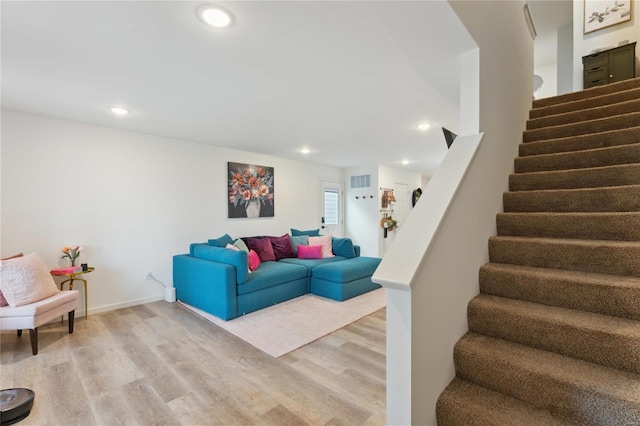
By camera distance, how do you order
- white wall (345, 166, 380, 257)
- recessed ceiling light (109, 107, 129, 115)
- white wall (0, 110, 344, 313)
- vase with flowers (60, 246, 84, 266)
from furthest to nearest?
white wall (345, 166, 380, 257), vase with flowers (60, 246, 84, 266), white wall (0, 110, 344, 313), recessed ceiling light (109, 107, 129, 115)

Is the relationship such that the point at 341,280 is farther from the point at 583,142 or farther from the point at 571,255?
the point at 583,142

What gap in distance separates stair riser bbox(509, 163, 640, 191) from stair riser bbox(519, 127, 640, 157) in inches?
15.5

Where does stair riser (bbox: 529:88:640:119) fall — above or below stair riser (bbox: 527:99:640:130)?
above

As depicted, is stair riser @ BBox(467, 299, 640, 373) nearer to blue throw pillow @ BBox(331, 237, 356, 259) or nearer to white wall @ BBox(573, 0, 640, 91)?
blue throw pillow @ BBox(331, 237, 356, 259)

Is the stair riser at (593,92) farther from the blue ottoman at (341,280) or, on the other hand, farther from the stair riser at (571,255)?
the blue ottoman at (341,280)

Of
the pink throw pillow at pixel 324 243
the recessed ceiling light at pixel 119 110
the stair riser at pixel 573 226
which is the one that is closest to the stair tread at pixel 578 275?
the stair riser at pixel 573 226

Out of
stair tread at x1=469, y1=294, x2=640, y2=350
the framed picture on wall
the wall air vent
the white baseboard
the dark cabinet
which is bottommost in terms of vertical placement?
the white baseboard

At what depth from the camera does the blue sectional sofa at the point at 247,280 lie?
127 inches

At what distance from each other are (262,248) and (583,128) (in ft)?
13.6

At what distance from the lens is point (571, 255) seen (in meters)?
Result: 1.61

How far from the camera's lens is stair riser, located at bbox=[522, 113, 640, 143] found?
2.21 m

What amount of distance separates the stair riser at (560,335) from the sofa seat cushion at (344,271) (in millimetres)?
2338

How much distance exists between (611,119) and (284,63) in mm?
2762

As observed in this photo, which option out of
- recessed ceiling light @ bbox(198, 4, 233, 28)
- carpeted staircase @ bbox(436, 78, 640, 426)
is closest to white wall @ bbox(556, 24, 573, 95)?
carpeted staircase @ bbox(436, 78, 640, 426)
